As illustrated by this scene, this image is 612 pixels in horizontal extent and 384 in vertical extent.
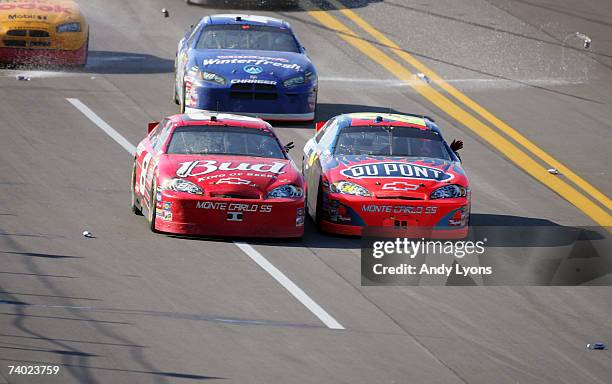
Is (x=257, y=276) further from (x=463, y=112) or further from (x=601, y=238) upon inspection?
(x=463, y=112)

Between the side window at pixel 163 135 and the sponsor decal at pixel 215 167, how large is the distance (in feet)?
2.46

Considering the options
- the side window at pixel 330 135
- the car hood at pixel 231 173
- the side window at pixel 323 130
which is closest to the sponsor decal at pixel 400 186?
the car hood at pixel 231 173

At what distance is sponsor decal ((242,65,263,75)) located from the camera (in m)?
24.1

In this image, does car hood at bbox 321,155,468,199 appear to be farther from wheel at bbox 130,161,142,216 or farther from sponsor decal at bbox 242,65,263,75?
sponsor decal at bbox 242,65,263,75

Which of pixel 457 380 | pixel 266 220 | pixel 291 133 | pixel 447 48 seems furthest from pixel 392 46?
pixel 457 380

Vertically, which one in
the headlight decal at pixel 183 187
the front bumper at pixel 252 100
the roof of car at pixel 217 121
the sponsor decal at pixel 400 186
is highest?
the roof of car at pixel 217 121

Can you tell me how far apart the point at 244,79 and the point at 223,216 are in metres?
6.56

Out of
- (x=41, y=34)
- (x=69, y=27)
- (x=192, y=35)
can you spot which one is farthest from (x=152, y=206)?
(x=69, y=27)

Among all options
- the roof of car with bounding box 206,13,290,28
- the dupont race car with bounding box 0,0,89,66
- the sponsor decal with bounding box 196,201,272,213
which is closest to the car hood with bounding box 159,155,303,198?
the sponsor decal with bounding box 196,201,272,213

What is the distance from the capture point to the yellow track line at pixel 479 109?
2292 cm

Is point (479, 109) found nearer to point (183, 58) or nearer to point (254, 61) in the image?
point (254, 61)

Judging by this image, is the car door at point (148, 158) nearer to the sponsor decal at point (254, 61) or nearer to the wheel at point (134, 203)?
the wheel at point (134, 203)

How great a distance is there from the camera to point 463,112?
27.0m

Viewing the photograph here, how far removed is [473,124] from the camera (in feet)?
86.2
